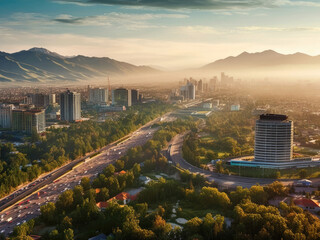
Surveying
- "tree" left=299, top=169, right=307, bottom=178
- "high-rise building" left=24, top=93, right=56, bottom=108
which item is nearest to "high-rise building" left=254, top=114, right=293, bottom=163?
"tree" left=299, top=169, right=307, bottom=178

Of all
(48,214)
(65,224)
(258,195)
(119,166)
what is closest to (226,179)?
(258,195)

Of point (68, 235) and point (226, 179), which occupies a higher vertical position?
point (226, 179)

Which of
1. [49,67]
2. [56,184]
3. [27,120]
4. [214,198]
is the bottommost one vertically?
[56,184]

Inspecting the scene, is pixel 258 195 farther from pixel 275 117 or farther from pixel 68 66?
pixel 68 66

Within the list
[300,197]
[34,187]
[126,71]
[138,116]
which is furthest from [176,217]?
[126,71]

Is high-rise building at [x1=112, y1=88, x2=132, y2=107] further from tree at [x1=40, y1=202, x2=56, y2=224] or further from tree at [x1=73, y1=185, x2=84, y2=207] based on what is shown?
tree at [x1=40, y1=202, x2=56, y2=224]

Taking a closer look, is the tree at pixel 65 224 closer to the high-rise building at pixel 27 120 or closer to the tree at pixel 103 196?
the tree at pixel 103 196
